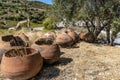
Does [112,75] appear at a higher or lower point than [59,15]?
lower

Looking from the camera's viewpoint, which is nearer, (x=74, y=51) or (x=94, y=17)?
(x=74, y=51)

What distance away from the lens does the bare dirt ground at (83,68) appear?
5.48 metres

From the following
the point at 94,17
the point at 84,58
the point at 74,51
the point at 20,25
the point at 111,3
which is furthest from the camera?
the point at 20,25

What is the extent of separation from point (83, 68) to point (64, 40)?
281 cm

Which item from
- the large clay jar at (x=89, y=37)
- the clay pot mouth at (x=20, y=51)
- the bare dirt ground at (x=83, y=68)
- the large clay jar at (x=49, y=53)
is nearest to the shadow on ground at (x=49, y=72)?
the bare dirt ground at (x=83, y=68)

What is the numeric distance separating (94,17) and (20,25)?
26.1 feet

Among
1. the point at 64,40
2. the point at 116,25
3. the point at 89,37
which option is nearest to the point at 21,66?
the point at 64,40

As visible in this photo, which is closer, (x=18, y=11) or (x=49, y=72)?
(x=49, y=72)

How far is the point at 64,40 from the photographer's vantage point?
870 centimetres

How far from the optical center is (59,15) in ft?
36.8

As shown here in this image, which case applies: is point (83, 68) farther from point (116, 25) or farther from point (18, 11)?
point (18, 11)

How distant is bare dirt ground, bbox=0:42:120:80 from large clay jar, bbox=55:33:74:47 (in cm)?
121

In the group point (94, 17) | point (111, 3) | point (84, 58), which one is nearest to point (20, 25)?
point (94, 17)

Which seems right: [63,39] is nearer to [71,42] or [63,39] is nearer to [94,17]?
[71,42]
